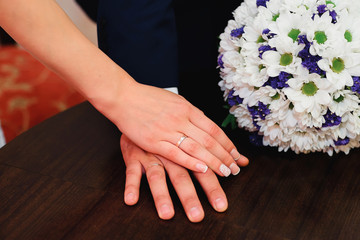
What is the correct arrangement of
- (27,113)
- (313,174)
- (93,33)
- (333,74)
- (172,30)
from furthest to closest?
(93,33), (27,113), (172,30), (313,174), (333,74)

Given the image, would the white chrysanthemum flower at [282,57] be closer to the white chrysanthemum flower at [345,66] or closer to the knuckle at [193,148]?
the white chrysanthemum flower at [345,66]

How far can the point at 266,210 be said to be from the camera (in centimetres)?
80

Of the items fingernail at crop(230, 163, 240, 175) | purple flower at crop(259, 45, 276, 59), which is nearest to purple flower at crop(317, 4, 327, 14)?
purple flower at crop(259, 45, 276, 59)

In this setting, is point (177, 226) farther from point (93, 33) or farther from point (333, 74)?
point (93, 33)

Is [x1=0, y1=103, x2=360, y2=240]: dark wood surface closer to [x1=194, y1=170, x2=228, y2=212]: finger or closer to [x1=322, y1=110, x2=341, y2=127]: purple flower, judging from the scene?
[x1=194, y1=170, x2=228, y2=212]: finger

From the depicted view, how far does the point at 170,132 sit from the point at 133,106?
10cm

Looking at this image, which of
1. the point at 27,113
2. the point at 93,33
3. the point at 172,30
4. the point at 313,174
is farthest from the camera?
the point at 93,33

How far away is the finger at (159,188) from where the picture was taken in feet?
2.65

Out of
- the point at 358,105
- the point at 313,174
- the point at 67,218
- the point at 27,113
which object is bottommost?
the point at 27,113

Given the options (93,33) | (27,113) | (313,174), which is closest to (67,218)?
(313,174)

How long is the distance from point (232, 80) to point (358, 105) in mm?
254

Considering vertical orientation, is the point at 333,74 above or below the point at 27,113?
above

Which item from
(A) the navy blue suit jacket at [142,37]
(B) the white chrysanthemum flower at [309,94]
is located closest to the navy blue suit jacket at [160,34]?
(A) the navy blue suit jacket at [142,37]

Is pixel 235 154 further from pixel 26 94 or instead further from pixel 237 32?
pixel 26 94
